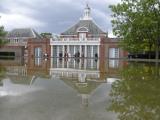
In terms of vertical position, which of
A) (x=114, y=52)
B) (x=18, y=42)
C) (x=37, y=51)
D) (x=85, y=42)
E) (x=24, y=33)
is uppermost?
(x=24, y=33)

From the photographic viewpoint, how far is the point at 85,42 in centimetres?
7088

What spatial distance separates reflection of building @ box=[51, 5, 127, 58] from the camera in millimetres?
68000

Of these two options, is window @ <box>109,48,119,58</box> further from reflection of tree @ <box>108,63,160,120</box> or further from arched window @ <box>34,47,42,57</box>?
reflection of tree @ <box>108,63,160,120</box>

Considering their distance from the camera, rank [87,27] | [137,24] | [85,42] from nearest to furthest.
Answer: [137,24] → [85,42] → [87,27]

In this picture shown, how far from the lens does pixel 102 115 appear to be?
742 cm

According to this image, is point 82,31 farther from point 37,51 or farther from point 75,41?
point 37,51

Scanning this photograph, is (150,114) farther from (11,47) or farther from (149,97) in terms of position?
(11,47)

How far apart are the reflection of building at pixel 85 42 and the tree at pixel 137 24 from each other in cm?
2131

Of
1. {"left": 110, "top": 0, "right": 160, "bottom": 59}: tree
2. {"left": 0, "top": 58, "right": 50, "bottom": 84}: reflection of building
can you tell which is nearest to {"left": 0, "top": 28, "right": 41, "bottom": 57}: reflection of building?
{"left": 110, "top": 0, "right": 160, "bottom": 59}: tree

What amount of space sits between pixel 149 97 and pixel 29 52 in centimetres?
6790

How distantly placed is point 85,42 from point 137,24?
2910 centimetres

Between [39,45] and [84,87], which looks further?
[39,45]

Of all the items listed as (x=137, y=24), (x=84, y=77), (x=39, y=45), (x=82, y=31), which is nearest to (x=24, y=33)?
(x=39, y=45)

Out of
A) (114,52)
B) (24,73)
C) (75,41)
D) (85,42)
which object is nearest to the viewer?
(24,73)
